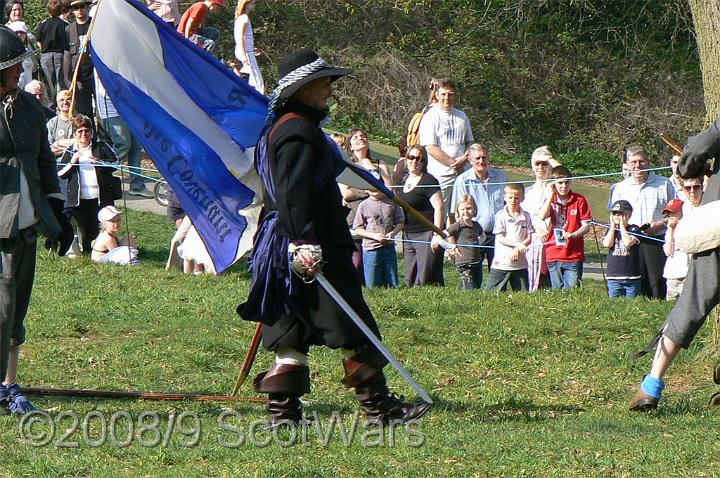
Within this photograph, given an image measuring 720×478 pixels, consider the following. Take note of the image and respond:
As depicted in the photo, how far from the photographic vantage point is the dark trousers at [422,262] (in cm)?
1303

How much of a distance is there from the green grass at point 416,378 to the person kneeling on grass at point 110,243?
63cm

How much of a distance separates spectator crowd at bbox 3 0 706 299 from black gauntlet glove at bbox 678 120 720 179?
3.75 meters

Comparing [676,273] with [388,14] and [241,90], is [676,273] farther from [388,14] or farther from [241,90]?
[388,14]

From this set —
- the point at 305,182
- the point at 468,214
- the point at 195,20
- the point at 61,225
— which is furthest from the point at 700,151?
the point at 195,20

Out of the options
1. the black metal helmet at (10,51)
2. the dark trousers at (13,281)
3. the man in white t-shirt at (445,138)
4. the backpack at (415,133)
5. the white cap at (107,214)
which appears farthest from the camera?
the backpack at (415,133)

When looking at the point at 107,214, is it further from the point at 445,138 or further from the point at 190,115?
the point at 190,115

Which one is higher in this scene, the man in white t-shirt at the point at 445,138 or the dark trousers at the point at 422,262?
the man in white t-shirt at the point at 445,138

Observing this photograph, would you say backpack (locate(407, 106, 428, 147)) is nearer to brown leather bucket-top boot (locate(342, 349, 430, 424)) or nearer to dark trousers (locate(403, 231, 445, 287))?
dark trousers (locate(403, 231, 445, 287))

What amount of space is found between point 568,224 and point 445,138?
2.57m

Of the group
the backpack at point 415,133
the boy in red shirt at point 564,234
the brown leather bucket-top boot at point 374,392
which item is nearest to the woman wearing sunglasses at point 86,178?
the backpack at point 415,133

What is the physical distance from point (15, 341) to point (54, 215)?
2.75ft

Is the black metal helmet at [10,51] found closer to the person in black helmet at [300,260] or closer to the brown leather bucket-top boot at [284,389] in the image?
the person in black helmet at [300,260]

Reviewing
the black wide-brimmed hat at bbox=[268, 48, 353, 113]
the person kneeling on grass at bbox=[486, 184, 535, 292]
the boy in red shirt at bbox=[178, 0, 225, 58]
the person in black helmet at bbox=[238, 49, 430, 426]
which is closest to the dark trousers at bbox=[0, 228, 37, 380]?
the person in black helmet at bbox=[238, 49, 430, 426]

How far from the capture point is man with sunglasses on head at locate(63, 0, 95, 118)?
18.1 m
